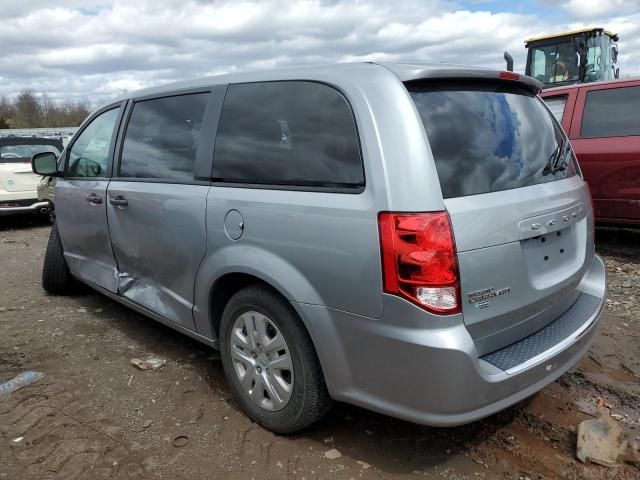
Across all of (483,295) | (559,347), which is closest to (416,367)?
(483,295)

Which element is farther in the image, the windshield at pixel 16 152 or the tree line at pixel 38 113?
the tree line at pixel 38 113

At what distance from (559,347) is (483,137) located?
995 mm

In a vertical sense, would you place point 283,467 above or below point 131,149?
below

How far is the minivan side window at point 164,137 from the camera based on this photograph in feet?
10.3

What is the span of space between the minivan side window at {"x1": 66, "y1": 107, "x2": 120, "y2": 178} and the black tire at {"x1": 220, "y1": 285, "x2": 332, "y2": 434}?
1.87 metres

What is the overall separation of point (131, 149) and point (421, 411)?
259 centimetres

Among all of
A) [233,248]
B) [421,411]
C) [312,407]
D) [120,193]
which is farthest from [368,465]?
[120,193]

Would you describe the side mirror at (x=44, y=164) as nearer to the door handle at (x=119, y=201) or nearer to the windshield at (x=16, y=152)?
the door handle at (x=119, y=201)

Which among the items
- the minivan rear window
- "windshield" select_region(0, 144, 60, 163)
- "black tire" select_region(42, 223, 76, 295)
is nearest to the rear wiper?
the minivan rear window

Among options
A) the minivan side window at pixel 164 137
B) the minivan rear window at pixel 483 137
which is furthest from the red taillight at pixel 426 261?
the minivan side window at pixel 164 137

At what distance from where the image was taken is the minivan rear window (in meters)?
2.24

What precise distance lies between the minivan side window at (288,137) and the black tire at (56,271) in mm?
2737

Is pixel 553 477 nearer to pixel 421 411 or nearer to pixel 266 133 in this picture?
pixel 421 411

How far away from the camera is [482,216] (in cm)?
216
